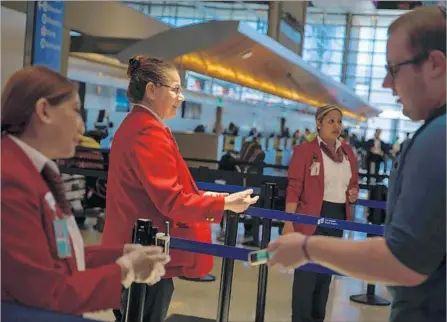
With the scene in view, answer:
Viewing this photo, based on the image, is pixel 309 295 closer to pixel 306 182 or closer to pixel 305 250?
pixel 306 182

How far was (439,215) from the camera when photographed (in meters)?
1.68

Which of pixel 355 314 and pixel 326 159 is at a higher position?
pixel 326 159

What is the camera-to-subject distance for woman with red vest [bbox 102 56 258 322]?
294 cm

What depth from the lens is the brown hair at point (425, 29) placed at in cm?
176

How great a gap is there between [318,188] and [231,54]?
4.87 metres

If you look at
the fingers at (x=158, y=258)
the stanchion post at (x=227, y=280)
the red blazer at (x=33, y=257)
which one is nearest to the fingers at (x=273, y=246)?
the fingers at (x=158, y=258)

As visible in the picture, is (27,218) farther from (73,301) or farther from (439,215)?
(439,215)

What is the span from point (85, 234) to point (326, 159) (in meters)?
4.80

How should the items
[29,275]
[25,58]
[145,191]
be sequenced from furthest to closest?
[25,58] < [145,191] < [29,275]

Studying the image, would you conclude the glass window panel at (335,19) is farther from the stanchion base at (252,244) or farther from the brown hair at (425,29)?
the brown hair at (425,29)

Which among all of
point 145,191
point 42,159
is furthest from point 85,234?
point 42,159

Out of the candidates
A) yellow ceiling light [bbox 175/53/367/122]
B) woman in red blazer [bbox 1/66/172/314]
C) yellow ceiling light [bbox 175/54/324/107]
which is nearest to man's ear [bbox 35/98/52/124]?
woman in red blazer [bbox 1/66/172/314]

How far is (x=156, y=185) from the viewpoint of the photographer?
9.54 ft

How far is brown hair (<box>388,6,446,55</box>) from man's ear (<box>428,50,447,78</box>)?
12 mm
